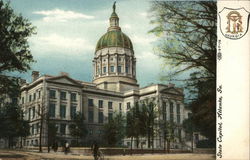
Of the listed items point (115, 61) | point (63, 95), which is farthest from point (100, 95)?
point (115, 61)

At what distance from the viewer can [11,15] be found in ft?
62.0

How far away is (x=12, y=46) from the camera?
64.2ft

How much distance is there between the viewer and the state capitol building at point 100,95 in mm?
60103

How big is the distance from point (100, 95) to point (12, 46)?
52.6m

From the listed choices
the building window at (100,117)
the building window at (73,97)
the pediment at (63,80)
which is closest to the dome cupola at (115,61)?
the building window at (100,117)

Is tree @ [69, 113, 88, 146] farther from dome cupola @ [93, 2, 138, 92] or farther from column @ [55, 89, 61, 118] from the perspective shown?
dome cupola @ [93, 2, 138, 92]

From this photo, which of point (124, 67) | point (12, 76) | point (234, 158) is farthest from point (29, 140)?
point (234, 158)

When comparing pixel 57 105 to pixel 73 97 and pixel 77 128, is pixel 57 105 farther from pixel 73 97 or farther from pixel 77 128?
pixel 77 128

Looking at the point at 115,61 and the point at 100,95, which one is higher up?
the point at 115,61

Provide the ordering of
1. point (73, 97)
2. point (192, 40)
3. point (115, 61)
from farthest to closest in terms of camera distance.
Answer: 1. point (115, 61)
2. point (73, 97)
3. point (192, 40)

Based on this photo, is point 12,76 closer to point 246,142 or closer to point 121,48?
point 246,142

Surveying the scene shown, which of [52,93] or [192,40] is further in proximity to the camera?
[52,93]

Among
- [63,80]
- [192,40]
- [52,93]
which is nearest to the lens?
[192,40]

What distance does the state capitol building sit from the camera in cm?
6010
